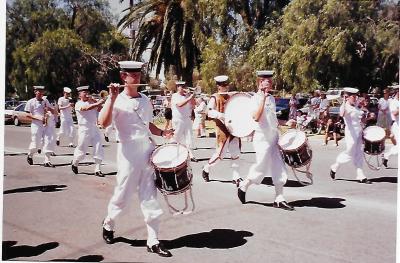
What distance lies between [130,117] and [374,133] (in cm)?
378

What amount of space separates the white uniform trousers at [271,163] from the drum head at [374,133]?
185 cm

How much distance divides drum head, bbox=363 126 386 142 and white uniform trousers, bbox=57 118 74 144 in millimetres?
4315

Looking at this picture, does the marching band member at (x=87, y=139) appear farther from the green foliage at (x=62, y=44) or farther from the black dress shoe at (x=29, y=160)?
the green foliage at (x=62, y=44)

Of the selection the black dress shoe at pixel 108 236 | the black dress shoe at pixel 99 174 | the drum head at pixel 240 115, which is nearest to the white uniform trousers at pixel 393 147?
the drum head at pixel 240 115

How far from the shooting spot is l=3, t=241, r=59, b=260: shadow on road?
174 inches

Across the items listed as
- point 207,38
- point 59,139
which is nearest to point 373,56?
point 207,38

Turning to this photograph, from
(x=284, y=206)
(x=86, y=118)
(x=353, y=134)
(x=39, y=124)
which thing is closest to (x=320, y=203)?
(x=284, y=206)

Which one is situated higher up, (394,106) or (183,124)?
(394,106)

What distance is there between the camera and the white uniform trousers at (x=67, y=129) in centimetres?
787

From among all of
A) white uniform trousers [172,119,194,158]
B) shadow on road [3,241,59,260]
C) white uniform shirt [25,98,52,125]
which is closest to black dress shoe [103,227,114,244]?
shadow on road [3,241,59,260]

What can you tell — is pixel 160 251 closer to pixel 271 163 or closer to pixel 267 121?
pixel 271 163

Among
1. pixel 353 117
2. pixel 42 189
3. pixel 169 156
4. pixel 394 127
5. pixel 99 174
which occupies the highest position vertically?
pixel 353 117

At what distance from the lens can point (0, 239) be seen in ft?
15.6

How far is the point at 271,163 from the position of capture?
536cm
